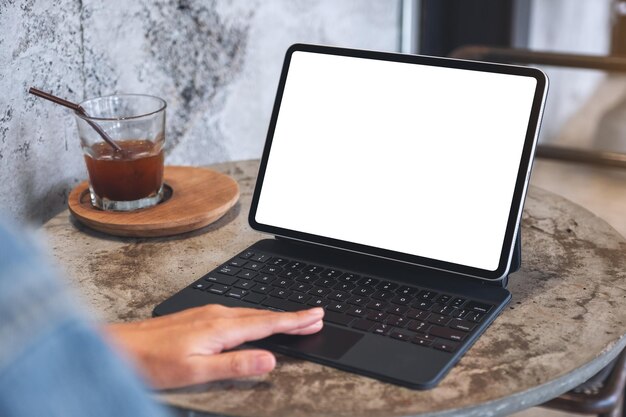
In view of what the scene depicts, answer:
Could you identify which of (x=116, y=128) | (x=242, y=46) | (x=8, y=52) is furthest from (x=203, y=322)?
(x=242, y=46)

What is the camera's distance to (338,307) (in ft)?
3.09

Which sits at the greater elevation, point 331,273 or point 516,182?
point 516,182

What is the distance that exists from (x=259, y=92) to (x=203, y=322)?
1.19 m

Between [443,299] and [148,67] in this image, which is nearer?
[443,299]

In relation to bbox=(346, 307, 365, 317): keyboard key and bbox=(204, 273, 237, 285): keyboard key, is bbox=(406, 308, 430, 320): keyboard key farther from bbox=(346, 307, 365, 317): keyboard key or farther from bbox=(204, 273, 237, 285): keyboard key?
bbox=(204, 273, 237, 285): keyboard key

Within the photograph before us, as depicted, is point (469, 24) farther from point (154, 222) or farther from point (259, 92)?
point (154, 222)

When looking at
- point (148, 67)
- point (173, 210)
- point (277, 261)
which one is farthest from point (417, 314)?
point (148, 67)

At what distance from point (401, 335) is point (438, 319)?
0.06m

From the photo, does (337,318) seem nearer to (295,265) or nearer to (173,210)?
(295,265)

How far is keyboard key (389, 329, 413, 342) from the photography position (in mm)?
871

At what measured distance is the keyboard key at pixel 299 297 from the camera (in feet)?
3.16

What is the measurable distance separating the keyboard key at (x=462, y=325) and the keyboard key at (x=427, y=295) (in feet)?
0.19

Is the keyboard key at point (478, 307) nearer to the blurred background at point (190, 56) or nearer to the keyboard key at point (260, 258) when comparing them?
the keyboard key at point (260, 258)

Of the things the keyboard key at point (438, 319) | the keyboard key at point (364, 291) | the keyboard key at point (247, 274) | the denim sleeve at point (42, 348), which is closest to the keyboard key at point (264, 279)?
the keyboard key at point (247, 274)
